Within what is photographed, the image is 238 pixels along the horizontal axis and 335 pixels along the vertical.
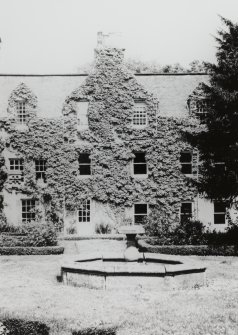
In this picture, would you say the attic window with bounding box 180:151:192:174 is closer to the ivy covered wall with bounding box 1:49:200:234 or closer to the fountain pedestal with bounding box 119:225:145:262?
the ivy covered wall with bounding box 1:49:200:234

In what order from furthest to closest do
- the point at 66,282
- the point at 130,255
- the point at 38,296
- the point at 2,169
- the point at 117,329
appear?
1. the point at 2,169
2. the point at 130,255
3. the point at 66,282
4. the point at 38,296
5. the point at 117,329

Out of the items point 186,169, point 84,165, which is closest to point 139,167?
point 186,169

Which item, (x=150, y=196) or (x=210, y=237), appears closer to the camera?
(x=210, y=237)

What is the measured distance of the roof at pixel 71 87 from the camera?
3228cm

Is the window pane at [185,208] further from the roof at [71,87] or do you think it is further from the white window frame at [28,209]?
the white window frame at [28,209]

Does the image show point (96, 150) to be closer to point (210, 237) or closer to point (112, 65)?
point (112, 65)

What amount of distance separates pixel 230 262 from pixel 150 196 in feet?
41.9

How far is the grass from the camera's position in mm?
9383

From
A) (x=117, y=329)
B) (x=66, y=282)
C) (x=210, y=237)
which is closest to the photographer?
(x=117, y=329)

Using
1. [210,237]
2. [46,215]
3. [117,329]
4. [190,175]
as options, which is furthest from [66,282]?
[190,175]

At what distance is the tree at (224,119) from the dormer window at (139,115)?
8366mm

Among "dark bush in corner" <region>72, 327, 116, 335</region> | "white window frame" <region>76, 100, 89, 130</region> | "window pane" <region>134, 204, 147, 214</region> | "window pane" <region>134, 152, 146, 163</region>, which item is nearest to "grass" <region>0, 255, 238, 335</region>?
"dark bush in corner" <region>72, 327, 116, 335</region>

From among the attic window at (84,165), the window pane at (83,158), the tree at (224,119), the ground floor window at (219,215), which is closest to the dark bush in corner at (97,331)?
the tree at (224,119)

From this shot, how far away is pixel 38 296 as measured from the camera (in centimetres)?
1232
